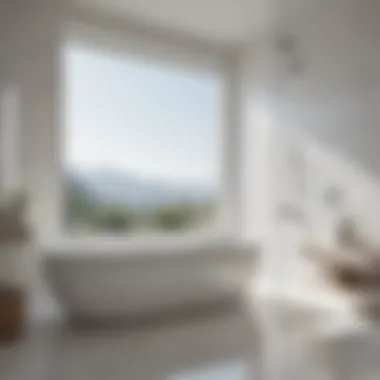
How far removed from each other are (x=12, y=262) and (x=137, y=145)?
107cm

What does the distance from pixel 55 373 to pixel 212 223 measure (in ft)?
5.87

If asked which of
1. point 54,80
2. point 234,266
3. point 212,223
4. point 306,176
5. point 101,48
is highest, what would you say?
point 101,48

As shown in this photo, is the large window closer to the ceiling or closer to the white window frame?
the white window frame

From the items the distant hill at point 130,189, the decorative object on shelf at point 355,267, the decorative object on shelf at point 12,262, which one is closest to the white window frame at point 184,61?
the distant hill at point 130,189

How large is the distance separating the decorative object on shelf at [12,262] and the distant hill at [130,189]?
0.50 meters

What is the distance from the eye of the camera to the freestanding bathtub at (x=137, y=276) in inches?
90.5

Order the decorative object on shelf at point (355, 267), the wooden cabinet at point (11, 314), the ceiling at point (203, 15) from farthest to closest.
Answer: the ceiling at point (203, 15), the decorative object on shelf at point (355, 267), the wooden cabinet at point (11, 314)

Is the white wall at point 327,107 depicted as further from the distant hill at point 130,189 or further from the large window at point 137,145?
the distant hill at point 130,189

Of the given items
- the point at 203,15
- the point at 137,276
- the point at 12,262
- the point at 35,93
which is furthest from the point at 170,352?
the point at 203,15

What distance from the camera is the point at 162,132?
3197 millimetres

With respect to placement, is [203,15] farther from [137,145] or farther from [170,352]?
[170,352]

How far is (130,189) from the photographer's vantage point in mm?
3113

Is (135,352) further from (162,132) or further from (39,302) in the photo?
(162,132)

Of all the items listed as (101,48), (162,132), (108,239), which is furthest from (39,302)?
(101,48)
